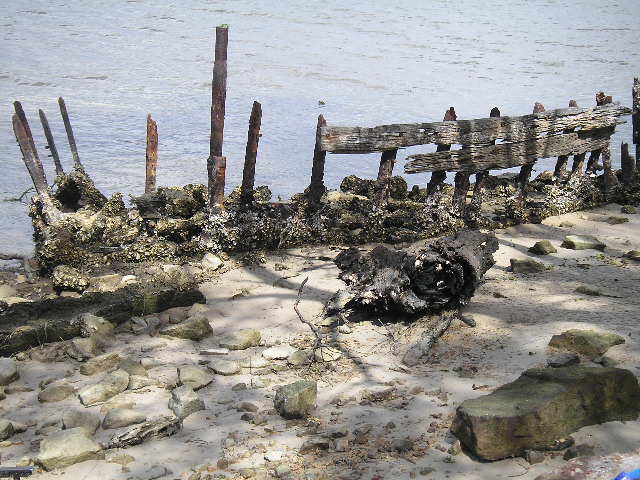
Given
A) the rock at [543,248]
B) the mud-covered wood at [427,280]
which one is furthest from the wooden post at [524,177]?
the mud-covered wood at [427,280]

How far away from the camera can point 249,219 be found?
341 inches

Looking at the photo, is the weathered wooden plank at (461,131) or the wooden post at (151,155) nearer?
the weathered wooden plank at (461,131)

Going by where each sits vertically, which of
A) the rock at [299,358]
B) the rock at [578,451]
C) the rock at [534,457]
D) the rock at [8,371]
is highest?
the rock at [578,451]

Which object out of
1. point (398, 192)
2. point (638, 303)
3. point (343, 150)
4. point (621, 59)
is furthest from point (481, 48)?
point (638, 303)

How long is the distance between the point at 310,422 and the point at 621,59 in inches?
829

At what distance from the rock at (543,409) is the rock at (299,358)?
1.78 m

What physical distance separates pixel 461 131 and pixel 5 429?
5.99 metres

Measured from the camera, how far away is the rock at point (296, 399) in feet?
16.4

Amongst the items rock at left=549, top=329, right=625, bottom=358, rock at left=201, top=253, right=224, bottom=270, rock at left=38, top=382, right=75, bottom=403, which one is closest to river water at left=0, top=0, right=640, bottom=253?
rock at left=201, top=253, right=224, bottom=270

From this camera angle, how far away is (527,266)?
7.70 m

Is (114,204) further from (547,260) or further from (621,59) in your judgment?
(621,59)

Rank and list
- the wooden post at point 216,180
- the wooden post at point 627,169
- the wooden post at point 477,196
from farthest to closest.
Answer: the wooden post at point 627,169
the wooden post at point 477,196
the wooden post at point 216,180

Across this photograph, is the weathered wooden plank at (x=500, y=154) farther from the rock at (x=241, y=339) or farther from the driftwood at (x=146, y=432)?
the driftwood at (x=146, y=432)

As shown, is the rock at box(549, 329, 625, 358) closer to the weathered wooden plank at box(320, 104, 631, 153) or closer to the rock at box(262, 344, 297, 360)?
the rock at box(262, 344, 297, 360)
